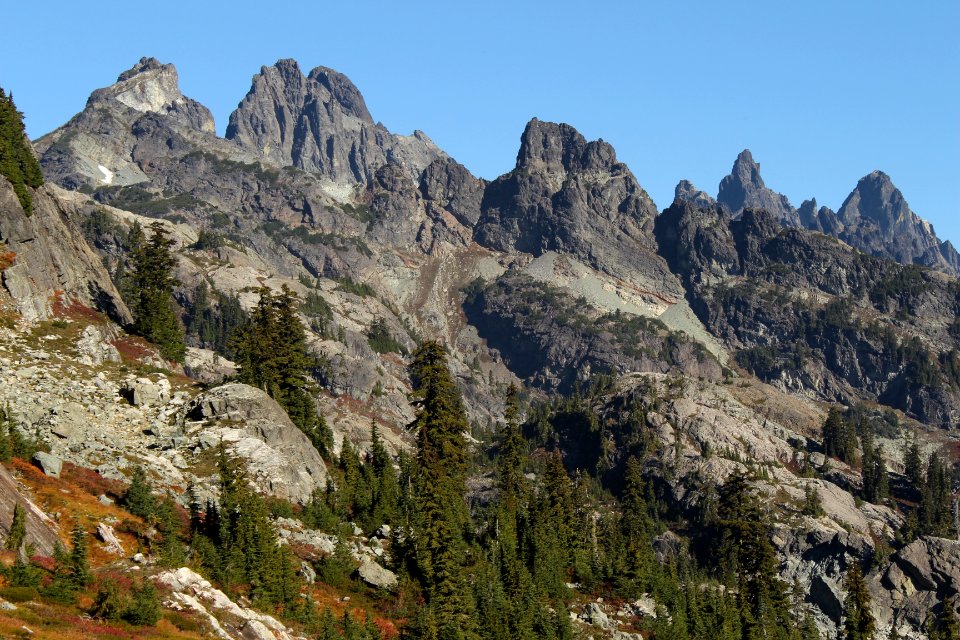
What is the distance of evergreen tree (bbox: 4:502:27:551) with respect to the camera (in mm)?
39062

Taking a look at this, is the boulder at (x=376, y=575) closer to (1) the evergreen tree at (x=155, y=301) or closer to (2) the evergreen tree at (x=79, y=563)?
(2) the evergreen tree at (x=79, y=563)

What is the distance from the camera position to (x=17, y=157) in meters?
96.8

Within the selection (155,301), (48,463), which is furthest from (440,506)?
(155,301)

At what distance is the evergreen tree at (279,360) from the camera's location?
86438mm

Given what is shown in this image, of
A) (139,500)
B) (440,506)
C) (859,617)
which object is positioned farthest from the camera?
(859,617)

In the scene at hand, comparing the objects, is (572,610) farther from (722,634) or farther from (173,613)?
(173,613)

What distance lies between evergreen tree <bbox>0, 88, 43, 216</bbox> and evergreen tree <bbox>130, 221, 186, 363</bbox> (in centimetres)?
1359

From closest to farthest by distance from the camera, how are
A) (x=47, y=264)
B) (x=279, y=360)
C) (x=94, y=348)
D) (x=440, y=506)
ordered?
(x=440, y=506) → (x=94, y=348) → (x=279, y=360) → (x=47, y=264)

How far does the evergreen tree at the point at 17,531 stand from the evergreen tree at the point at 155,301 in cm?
5377

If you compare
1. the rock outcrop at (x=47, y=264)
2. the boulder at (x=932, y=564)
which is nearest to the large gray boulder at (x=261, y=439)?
the rock outcrop at (x=47, y=264)

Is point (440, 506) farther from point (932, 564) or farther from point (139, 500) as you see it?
point (932, 564)

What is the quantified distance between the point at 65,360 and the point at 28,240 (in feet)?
66.0

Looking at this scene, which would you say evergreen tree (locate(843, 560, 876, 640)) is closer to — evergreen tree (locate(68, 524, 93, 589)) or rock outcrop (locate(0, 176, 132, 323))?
evergreen tree (locate(68, 524, 93, 589))

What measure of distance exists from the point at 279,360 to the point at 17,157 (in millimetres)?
40626
